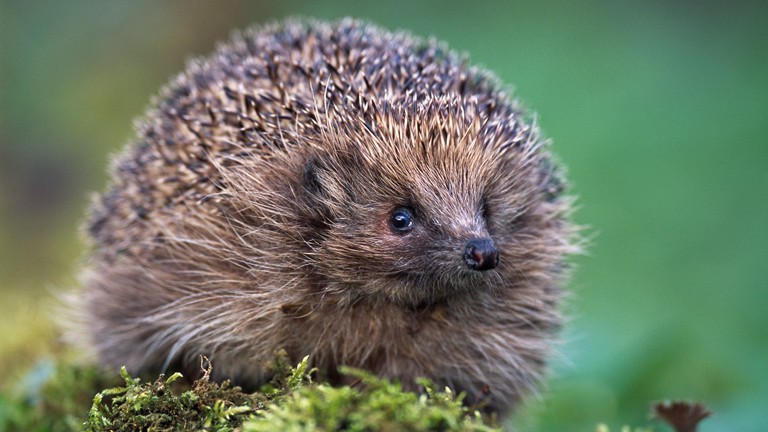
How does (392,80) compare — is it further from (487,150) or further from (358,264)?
(358,264)

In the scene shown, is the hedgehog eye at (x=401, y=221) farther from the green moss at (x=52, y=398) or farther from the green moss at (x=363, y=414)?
the green moss at (x=52, y=398)

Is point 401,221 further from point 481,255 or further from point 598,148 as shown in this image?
point 598,148

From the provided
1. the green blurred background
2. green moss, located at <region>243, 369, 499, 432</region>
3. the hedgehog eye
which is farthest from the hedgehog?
the green blurred background

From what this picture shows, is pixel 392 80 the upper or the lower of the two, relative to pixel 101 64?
lower

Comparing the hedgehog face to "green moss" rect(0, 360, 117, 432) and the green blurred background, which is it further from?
the green blurred background

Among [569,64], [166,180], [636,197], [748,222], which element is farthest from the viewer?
[569,64]

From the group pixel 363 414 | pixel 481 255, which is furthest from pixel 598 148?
pixel 363 414

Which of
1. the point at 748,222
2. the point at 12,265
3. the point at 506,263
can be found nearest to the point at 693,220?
the point at 748,222

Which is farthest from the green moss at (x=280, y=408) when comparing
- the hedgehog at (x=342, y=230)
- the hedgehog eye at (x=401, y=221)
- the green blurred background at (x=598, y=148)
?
the green blurred background at (x=598, y=148)
